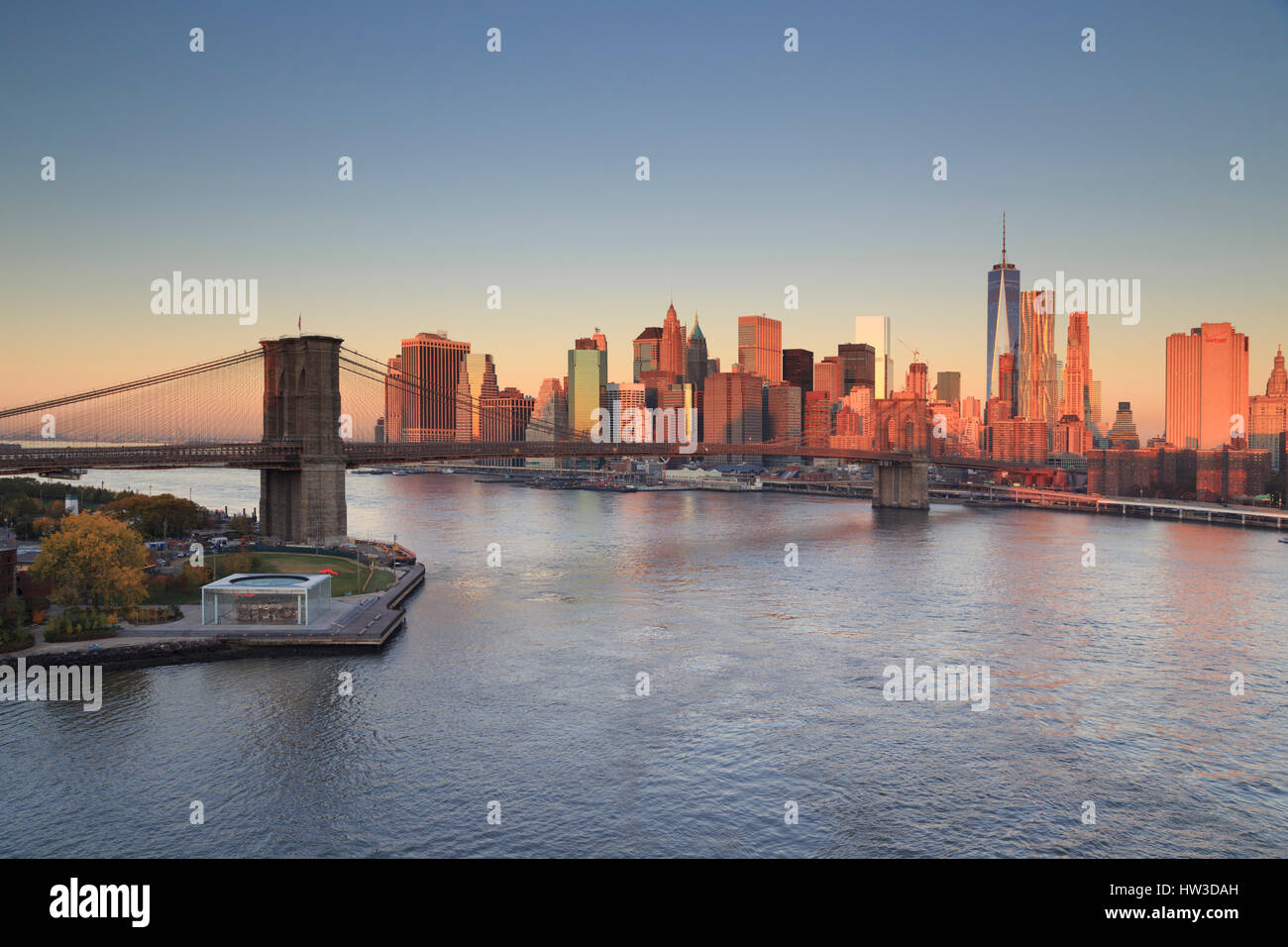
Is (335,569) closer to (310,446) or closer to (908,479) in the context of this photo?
(310,446)

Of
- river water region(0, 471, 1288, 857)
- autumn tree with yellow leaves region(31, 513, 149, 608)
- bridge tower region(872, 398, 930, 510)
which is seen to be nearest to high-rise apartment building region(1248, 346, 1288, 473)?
bridge tower region(872, 398, 930, 510)

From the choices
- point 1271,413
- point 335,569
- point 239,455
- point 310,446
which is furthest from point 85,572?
point 1271,413

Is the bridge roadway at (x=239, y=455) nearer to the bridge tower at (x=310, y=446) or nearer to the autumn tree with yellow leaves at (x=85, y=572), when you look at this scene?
the bridge tower at (x=310, y=446)

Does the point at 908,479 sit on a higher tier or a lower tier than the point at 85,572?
higher

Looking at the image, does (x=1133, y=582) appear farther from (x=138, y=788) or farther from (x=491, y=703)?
(x=138, y=788)

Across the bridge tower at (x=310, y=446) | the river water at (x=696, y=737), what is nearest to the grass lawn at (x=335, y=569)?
the river water at (x=696, y=737)

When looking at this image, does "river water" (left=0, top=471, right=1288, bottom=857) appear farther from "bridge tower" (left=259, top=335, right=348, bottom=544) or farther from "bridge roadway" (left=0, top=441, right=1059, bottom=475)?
"bridge roadway" (left=0, top=441, right=1059, bottom=475)
